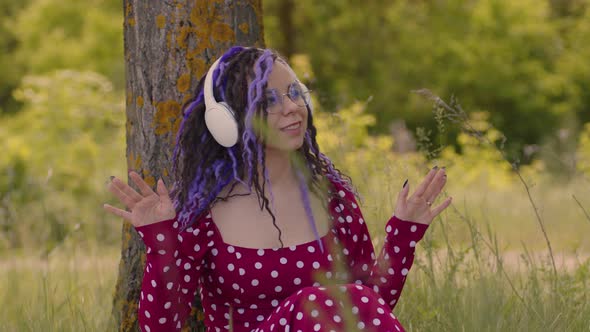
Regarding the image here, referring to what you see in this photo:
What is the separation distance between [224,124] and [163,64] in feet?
2.11

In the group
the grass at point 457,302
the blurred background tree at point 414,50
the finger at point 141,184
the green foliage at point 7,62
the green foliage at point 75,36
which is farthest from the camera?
the green foliage at point 7,62

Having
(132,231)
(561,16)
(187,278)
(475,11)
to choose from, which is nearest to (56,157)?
(132,231)

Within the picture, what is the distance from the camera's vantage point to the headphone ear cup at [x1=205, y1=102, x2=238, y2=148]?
234cm

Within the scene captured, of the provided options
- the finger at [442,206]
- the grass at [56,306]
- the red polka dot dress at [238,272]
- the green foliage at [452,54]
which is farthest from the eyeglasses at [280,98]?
the green foliage at [452,54]

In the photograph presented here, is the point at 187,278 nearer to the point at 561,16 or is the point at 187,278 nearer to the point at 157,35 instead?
the point at 157,35

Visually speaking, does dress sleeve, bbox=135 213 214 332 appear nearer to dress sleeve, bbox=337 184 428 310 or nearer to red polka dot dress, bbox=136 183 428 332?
red polka dot dress, bbox=136 183 428 332

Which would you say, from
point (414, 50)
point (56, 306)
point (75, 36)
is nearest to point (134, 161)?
point (56, 306)

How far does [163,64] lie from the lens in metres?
2.87

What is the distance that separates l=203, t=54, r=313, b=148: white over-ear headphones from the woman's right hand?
23 cm

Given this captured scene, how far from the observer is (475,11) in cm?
1622

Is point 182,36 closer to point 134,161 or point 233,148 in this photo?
point 134,161

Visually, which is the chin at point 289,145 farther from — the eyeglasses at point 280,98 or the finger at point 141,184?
the finger at point 141,184

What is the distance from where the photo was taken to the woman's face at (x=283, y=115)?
2.36 metres

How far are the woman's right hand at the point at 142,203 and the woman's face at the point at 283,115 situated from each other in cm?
36
